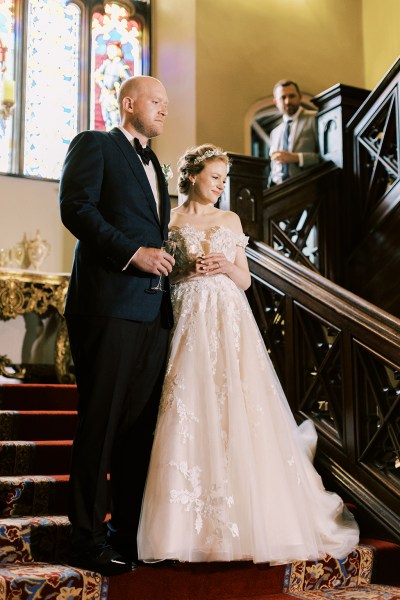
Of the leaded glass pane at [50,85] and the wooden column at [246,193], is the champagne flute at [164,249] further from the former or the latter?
the leaded glass pane at [50,85]

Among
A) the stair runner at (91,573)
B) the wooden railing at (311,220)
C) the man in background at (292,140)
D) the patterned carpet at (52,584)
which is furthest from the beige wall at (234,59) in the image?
the patterned carpet at (52,584)

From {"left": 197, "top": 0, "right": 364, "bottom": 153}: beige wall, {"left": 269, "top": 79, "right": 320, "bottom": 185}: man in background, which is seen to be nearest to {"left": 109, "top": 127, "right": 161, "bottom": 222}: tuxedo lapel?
{"left": 269, "top": 79, "right": 320, "bottom": 185}: man in background

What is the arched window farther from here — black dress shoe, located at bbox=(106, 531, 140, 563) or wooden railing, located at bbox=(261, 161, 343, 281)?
black dress shoe, located at bbox=(106, 531, 140, 563)

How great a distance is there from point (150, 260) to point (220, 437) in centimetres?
72

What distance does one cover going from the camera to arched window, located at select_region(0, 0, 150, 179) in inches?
315

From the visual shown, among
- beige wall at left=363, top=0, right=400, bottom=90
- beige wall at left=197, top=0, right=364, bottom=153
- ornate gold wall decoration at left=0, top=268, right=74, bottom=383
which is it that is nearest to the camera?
ornate gold wall decoration at left=0, top=268, right=74, bottom=383

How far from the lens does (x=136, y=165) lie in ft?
9.66

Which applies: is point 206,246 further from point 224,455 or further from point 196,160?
point 224,455

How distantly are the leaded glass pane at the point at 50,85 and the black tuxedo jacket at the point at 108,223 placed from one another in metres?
5.19

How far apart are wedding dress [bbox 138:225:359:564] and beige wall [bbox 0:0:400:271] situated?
15.1 ft

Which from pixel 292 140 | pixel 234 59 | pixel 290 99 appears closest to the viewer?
pixel 292 140

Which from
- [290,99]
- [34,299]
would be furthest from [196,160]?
[290,99]

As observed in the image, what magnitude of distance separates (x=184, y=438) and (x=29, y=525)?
26.7 inches

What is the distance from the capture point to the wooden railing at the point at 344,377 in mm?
3543
